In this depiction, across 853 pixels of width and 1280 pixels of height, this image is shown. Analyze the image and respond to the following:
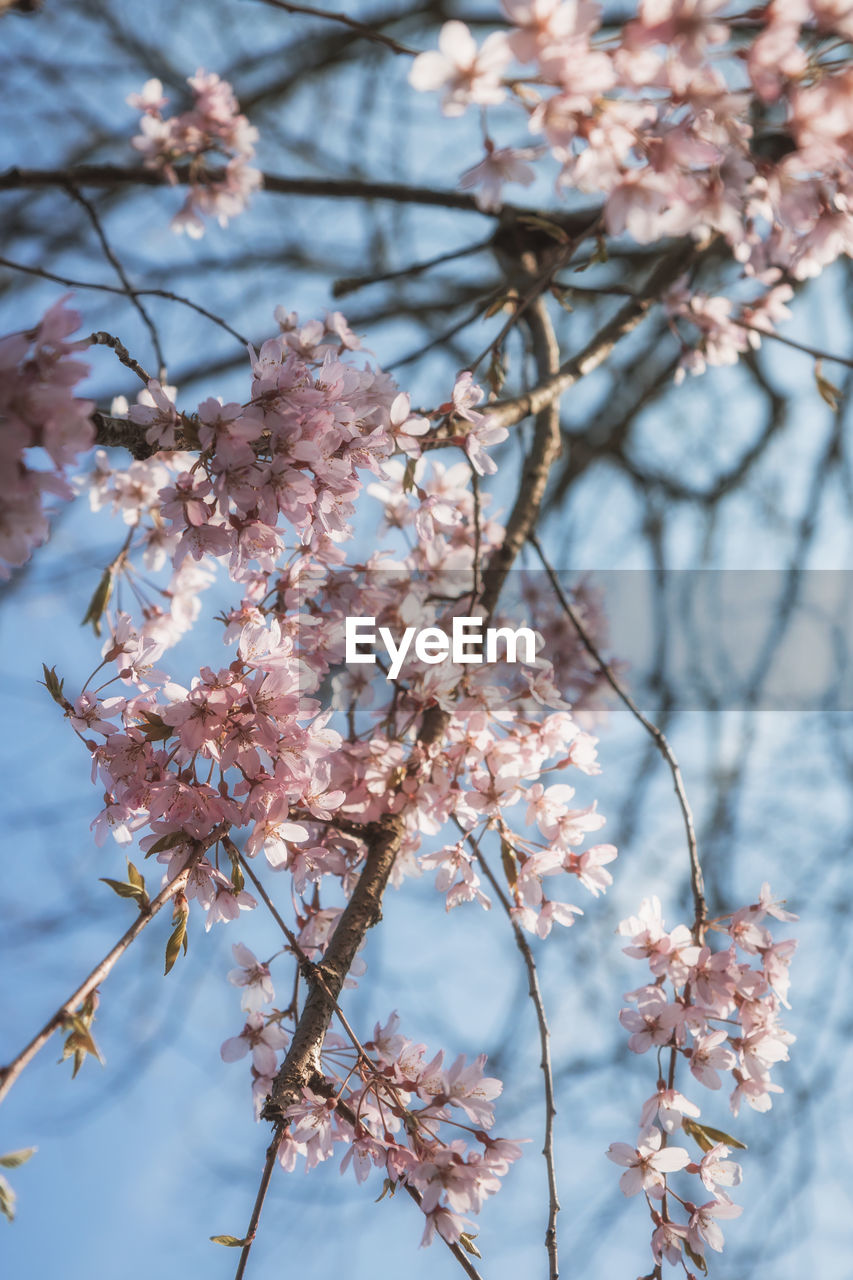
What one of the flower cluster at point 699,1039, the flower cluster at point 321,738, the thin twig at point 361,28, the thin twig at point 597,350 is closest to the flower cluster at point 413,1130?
the flower cluster at point 321,738

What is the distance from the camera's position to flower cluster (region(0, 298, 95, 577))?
2.20 ft

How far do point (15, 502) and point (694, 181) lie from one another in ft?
2.35

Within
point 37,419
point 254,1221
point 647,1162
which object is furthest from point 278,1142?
point 37,419

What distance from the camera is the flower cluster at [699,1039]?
1.15 metres

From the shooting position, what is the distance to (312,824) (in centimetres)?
123

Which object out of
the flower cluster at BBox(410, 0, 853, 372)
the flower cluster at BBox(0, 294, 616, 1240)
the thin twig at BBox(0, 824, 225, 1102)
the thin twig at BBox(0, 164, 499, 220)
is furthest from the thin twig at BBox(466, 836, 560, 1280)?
the thin twig at BBox(0, 164, 499, 220)

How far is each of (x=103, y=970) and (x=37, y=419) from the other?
0.51 m

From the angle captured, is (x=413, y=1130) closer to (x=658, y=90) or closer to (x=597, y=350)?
(x=658, y=90)

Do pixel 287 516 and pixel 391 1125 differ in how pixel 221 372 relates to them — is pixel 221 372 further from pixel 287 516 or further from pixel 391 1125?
pixel 391 1125

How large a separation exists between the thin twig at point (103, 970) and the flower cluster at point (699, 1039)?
0.65m

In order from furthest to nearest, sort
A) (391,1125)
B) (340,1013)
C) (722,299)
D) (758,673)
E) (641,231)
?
(758,673) < (722,299) < (391,1125) < (340,1013) < (641,231)

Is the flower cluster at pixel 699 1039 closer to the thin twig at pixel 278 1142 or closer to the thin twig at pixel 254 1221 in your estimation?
the thin twig at pixel 278 1142

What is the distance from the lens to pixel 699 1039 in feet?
4.02

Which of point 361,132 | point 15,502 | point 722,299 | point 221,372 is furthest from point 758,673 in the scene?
point 15,502
